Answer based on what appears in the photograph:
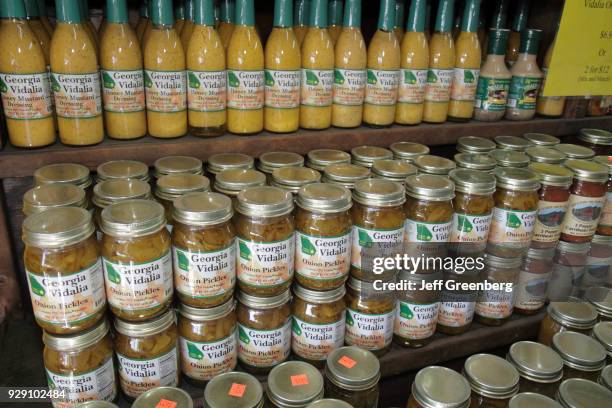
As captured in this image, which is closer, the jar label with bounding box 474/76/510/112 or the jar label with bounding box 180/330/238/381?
the jar label with bounding box 180/330/238/381

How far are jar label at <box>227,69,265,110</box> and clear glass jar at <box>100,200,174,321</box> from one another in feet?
1.23

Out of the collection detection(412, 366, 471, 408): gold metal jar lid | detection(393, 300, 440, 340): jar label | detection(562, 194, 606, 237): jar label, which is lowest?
detection(393, 300, 440, 340): jar label

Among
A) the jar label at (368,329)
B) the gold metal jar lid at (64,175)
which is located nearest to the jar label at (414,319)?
the jar label at (368,329)

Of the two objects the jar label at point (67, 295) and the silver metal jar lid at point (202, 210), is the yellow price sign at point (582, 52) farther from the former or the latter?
Result: the jar label at point (67, 295)

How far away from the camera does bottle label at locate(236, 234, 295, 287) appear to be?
88cm

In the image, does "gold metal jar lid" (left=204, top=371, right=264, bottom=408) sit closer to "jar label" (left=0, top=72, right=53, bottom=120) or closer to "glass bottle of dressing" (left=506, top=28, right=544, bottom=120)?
"jar label" (left=0, top=72, right=53, bottom=120)

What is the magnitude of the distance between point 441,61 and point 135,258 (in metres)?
0.94

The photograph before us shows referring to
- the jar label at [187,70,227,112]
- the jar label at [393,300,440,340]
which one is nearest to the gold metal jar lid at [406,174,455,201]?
the jar label at [393,300,440,340]

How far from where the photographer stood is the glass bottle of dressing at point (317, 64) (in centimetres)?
116

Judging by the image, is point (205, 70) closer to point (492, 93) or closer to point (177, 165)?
point (177, 165)

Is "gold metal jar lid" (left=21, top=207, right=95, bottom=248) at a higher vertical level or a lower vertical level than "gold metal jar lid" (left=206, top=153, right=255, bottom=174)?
lower

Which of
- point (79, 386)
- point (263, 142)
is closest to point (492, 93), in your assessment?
point (263, 142)

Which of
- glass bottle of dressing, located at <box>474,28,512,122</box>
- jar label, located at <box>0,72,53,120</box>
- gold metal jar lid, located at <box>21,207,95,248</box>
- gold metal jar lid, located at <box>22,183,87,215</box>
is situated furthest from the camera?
glass bottle of dressing, located at <box>474,28,512,122</box>

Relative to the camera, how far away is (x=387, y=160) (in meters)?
1.14
